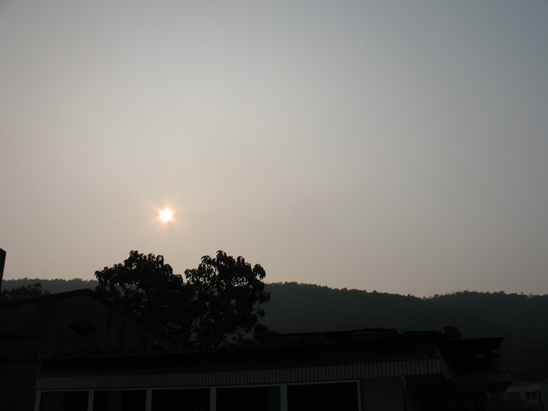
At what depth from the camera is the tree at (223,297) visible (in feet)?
123

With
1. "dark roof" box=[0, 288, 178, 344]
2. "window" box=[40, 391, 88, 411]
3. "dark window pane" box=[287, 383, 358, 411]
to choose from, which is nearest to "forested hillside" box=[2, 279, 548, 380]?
"dark roof" box=[0, 288, 178, 344]

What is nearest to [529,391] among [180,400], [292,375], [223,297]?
[223,297]

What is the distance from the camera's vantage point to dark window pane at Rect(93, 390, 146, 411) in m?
16.2

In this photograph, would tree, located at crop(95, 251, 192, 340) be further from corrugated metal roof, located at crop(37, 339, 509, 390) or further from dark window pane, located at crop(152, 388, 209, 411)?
dark window pane, located at crop(152, 388, 209, 411)

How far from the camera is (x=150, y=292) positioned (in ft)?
124

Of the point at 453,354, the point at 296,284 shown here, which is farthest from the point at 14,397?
the point at 296,284

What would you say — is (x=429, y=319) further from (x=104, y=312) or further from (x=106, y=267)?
(x=104, y=312)

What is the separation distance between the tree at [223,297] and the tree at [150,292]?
1035 millimetres

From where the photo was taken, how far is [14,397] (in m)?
22.2

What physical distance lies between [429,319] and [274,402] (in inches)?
2505

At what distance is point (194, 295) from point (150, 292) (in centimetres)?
320

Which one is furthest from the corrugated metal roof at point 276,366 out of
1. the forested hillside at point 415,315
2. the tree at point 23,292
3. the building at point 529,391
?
the building at point 529,391

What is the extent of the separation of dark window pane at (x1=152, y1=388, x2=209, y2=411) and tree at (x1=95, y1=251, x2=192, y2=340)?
69.4ft

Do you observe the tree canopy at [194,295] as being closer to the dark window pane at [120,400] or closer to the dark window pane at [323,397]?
the dark window pane at [120,400]
